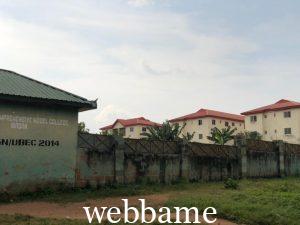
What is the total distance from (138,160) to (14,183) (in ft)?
22.1

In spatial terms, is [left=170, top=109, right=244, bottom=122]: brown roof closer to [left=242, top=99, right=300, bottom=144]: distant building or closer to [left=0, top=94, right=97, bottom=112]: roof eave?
[left=242, top=99, right=300, bottom=144]: distant building

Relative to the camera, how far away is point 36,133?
16.6 m

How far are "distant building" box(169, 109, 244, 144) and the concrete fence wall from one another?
115 ft

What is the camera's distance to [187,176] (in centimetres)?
2277

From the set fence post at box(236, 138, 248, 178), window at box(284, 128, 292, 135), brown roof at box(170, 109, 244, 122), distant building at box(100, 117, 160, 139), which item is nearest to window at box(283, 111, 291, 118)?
window at box(284, 128, 292, 135)

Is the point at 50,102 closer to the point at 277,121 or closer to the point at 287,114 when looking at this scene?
the point at 287,114

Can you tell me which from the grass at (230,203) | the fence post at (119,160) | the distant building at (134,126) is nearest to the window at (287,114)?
the distant building at (134,126)

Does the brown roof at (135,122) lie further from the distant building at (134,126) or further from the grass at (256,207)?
the grass at (256,207)

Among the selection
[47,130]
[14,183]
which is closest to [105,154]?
[47,130]

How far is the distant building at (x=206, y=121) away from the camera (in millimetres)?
65688

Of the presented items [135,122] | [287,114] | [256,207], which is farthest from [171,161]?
[135,122]

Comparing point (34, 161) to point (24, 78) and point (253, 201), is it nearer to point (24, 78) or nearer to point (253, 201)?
point (24, 78)

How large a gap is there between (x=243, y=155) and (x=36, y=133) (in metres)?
15.0

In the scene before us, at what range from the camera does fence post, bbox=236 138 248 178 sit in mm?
26389
